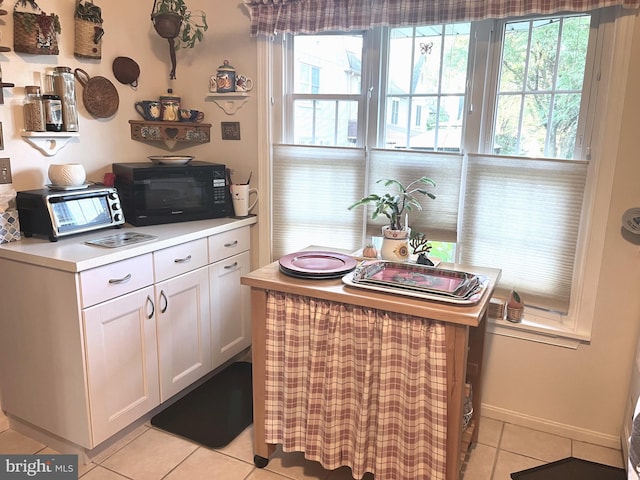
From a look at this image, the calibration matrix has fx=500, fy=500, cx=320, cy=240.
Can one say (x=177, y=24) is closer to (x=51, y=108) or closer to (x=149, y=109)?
(x=149, y=109)

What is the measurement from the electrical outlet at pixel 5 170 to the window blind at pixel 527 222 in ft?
6.85

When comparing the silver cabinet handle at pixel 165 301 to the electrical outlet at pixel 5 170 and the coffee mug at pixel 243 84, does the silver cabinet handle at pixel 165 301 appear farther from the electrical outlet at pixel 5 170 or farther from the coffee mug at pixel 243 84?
the coffee mug at pixel 243 84

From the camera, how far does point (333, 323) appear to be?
6.15ft

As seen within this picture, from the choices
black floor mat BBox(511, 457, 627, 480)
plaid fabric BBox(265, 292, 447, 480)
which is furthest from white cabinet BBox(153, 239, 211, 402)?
black floor mat BBox(511, 457, 627, 480)

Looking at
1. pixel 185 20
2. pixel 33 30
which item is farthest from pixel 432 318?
pixel 185 20

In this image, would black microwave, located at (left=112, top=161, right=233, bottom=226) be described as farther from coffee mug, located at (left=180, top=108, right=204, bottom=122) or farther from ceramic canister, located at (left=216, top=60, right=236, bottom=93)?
ceramic canister, located at (left=216, top=60, right=236, bottom=93)

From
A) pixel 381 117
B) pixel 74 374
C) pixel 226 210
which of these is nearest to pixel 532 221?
pixel 381 117

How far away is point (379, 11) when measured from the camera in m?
2.34

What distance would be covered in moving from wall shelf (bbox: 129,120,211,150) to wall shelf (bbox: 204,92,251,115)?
14 cm

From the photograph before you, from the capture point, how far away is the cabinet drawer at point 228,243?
2.62 metres

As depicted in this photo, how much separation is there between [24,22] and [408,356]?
208 cm

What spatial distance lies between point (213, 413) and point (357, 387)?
0.97 meters

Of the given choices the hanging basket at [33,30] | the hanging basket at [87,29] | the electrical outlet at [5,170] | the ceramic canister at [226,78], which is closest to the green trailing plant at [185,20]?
the ceramic canister at [226,78]

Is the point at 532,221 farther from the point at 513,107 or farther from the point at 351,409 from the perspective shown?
the point at 351,409
